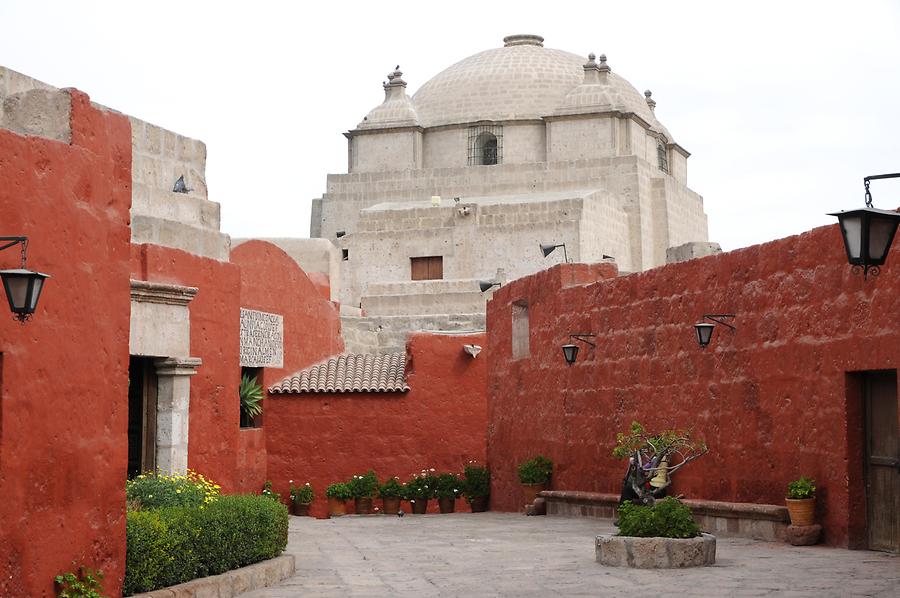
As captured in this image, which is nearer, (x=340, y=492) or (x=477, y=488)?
(x=340, y=492)

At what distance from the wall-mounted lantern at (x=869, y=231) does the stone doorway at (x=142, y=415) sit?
8.67 meters

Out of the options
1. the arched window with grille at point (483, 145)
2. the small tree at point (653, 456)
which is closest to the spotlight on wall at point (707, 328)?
the small tree at point (653, 456)

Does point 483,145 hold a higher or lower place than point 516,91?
lower

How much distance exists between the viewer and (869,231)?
744 centimetres

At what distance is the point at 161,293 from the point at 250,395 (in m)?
Result: 5.02

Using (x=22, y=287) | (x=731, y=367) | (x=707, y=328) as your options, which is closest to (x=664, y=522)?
(x=731, y=367)

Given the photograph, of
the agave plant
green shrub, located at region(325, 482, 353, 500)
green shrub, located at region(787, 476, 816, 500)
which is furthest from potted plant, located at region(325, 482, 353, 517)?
green shrub, located at region(787, 476, 816, 500)

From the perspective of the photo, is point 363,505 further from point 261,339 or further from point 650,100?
point 650,100

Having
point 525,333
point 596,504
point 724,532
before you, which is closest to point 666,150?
point 525,333

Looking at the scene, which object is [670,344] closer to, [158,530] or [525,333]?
[525,333]

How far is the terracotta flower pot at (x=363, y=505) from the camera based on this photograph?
19.8 meters

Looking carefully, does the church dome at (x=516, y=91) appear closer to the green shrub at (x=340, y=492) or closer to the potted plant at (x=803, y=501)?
the green shrub at (x=340, y=492)

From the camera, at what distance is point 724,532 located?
13078mm

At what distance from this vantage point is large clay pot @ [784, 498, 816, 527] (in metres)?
11.7
